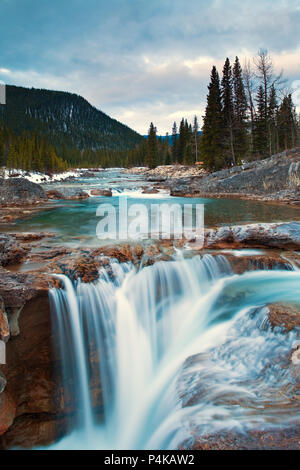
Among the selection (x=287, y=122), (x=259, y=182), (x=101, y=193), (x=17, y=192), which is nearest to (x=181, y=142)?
(x=287, y=122)

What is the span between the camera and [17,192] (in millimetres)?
17766

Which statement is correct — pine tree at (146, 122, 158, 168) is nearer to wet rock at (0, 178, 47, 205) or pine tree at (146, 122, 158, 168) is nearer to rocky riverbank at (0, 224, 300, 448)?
wet rock at (0, 178, 47, 205)

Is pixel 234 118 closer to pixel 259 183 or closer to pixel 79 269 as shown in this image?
pixel 259 183

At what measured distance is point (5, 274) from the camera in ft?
15.8

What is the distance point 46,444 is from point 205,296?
4089 mm

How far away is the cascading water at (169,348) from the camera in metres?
3.57

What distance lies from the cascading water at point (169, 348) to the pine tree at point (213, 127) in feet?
86.0

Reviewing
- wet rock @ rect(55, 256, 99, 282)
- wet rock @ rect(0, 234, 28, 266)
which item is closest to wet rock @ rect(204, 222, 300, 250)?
wet rock @ rect(55, 256, 99, 282)

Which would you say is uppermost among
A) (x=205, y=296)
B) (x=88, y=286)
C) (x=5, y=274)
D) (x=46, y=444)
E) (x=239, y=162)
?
(x=239, y=162)

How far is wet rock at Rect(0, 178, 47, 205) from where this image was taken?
1711cm

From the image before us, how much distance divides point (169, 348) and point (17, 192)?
1630 centimetres

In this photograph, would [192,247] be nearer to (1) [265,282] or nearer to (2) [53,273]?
(1) [265,282]

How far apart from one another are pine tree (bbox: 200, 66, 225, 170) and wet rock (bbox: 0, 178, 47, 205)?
66.1ft
